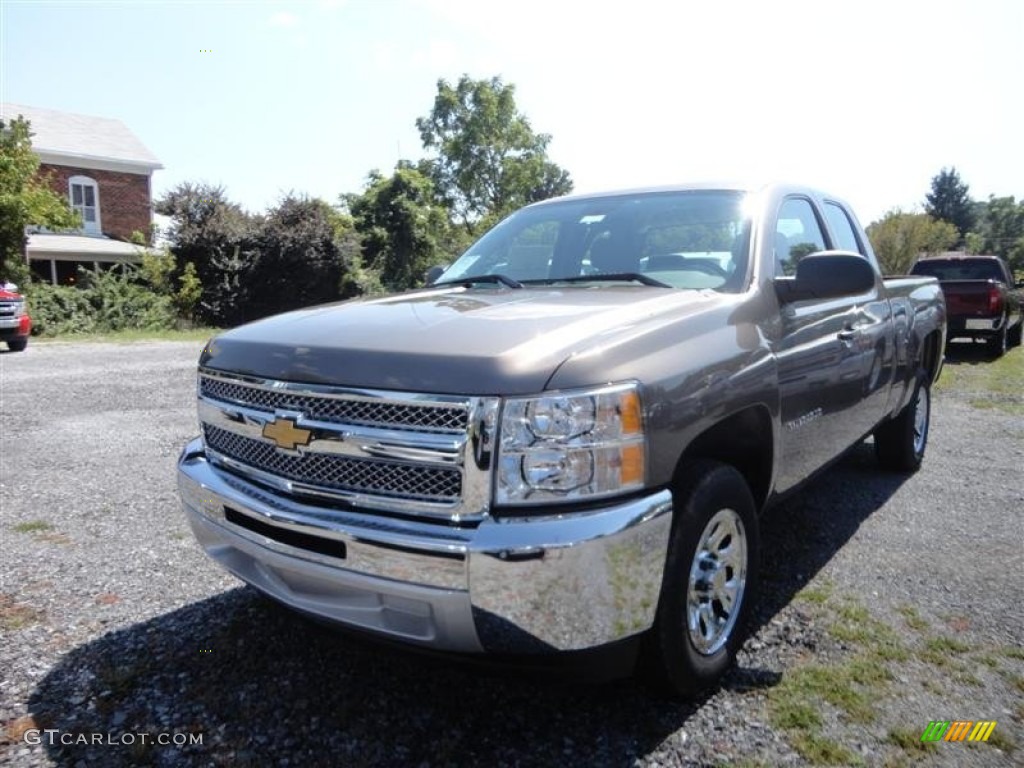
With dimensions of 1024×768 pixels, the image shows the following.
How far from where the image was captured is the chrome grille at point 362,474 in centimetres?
208

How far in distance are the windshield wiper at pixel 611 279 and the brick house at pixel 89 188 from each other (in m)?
24.6

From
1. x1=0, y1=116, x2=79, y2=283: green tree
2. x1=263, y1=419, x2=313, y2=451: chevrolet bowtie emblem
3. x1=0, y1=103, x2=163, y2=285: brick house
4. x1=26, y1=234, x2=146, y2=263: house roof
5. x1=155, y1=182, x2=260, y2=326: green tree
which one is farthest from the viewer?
x1=0, y1=103, x2=163, y2=285: brick house

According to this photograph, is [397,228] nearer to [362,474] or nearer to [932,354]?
[932,354]

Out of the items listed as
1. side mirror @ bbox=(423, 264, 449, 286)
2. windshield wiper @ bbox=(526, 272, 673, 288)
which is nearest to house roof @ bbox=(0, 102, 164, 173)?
side mirror @ bbox=(423, 264, 449, 286)

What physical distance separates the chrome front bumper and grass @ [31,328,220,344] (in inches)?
660

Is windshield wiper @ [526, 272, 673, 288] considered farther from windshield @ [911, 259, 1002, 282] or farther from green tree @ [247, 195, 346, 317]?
green tree @ [247, 195, 346, 317]

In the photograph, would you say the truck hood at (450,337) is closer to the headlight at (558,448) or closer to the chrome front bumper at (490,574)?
the headlight at (558,448)

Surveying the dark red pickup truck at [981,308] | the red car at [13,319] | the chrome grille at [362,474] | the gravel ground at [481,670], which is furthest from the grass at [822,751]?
the red car at [13,319]

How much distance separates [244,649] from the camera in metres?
2.94

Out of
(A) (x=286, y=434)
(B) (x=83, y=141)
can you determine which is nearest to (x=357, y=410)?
(A) (x=286, y=434)

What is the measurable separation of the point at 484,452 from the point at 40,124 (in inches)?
1264

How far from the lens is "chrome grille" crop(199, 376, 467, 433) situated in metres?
2.06

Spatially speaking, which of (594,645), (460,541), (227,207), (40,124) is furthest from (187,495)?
(40,124)

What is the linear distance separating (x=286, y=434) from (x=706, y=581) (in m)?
1.49
